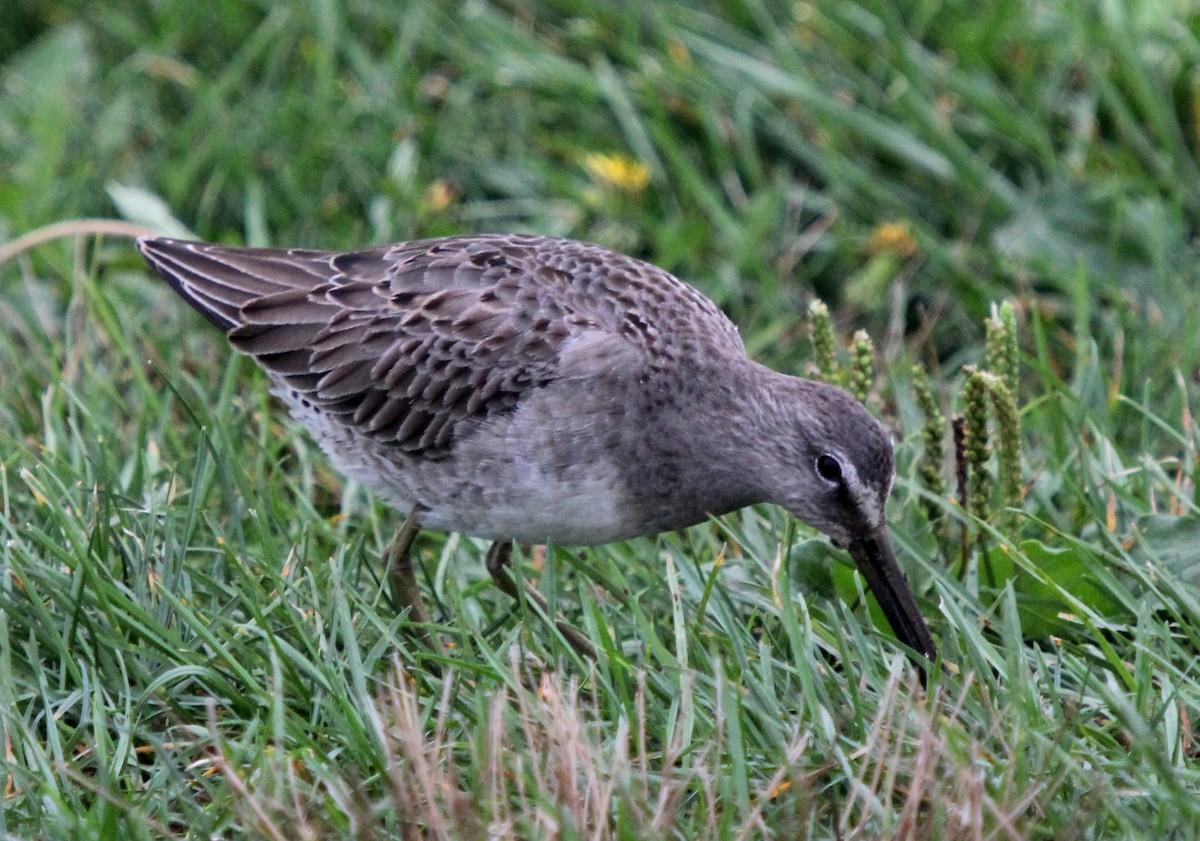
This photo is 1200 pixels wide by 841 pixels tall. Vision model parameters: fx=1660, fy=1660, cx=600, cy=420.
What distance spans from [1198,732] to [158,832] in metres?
2.53

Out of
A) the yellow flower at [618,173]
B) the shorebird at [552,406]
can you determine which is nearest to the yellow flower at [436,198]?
the yellow flower at [618,173]

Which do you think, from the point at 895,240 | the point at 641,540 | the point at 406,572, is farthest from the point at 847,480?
the point at 895,240

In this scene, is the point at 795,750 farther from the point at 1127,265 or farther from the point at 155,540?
the point at 1127,265

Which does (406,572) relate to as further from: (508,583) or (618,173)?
(618,173)

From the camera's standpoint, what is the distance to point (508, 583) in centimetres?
525

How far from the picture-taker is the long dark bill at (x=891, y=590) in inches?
177

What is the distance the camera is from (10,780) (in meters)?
4.05

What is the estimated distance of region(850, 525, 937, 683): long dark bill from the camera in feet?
14.8

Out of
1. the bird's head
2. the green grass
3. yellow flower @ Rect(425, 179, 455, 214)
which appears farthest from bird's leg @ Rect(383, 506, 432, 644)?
yellow flower @ Rect(425, 179, 455, 214)

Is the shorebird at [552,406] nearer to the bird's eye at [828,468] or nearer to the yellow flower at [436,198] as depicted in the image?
the bird's eye at [828,468]

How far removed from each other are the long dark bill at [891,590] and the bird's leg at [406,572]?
1.25 m

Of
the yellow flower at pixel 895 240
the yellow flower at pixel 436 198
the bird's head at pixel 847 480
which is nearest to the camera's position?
the bird's head at pixel 847 480

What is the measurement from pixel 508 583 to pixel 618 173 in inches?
106

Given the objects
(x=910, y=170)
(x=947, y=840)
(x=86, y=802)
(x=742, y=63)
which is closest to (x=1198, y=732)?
(x=947, y=840)
